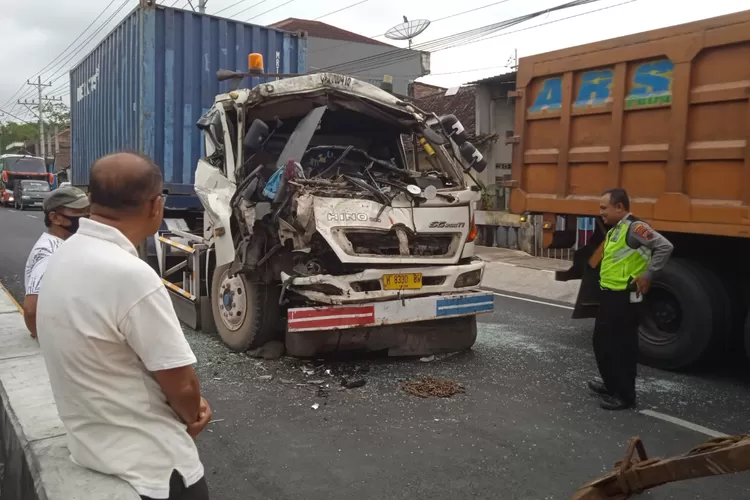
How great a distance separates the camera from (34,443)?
243cm

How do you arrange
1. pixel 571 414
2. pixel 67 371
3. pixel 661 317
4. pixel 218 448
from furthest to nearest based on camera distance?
1. pixel 661 317
2. pixel 571 414
3. pixel 218 448
4. pixel 67 371

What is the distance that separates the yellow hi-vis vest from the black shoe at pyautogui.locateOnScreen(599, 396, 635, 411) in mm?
779

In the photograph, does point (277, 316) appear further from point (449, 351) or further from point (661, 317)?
point (661, 317)

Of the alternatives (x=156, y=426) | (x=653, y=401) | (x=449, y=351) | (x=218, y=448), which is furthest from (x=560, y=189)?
(x=156, y=426)

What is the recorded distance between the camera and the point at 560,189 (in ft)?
21.2

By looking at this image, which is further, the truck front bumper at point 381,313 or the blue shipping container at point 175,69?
the blue shipping container at point 175,69

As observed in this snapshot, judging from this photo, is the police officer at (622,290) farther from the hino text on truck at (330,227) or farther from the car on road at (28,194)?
the car on road at (28,194)

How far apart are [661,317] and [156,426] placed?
16.1 feet

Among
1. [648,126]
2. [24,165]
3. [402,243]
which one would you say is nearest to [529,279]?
[648,126]

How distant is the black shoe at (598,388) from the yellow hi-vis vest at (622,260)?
2.39 ft

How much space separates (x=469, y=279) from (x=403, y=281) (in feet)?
2.28

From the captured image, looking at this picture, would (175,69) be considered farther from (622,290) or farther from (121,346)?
(121,346)

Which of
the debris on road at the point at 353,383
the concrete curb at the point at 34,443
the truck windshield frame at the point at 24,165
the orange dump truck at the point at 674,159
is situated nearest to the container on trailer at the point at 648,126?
the orange dump truck at the point at 674,159

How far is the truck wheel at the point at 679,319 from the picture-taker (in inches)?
205
